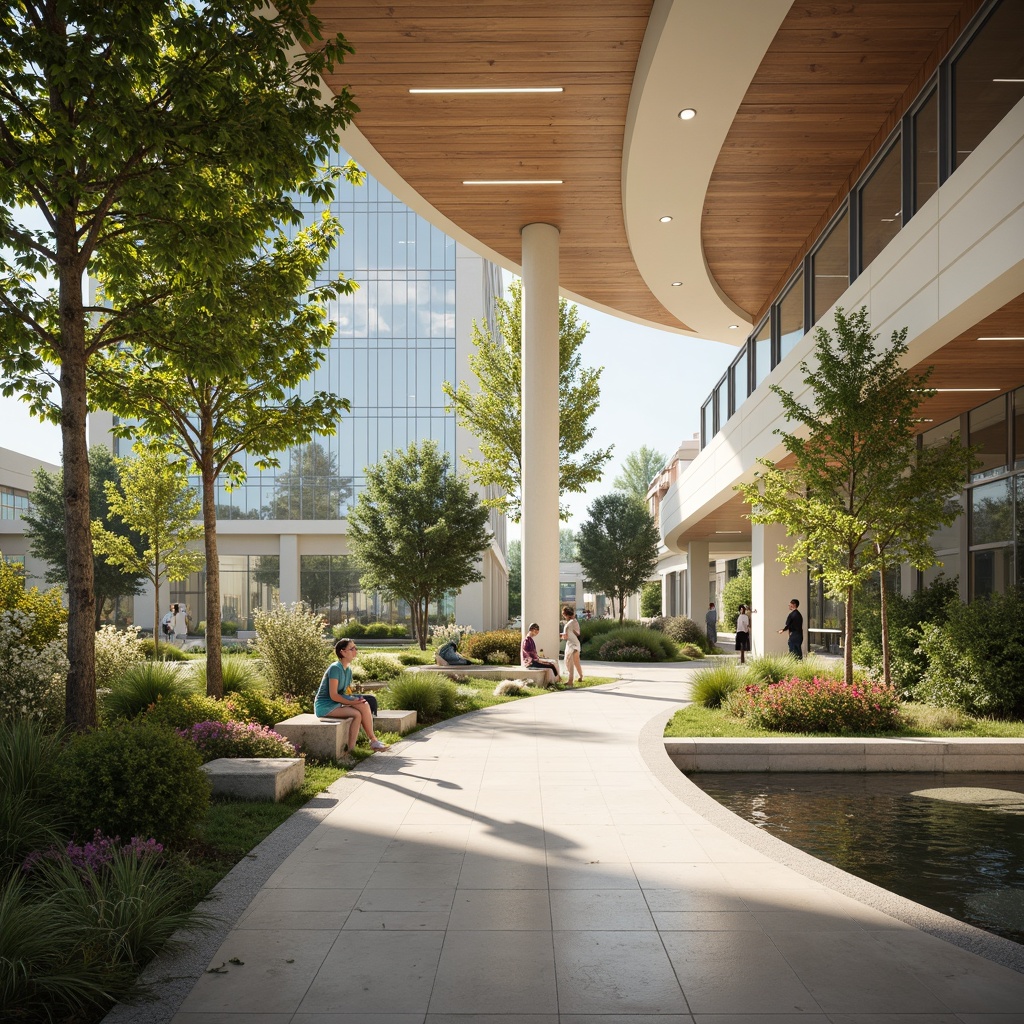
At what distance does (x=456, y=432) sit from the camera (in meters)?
46.0

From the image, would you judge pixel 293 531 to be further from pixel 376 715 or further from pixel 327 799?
pixel 327 799

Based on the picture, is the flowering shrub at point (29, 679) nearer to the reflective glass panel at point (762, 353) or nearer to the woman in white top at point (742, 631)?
the reflective glass panel at point (762, 353)

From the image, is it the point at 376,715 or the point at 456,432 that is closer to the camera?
the point at 376,715

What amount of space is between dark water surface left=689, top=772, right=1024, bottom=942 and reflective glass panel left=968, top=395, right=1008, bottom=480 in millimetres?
6683

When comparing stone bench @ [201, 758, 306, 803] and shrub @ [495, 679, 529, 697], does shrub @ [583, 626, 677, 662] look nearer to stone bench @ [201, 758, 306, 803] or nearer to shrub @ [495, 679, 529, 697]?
shrub @ [495, 679, 529, 697]

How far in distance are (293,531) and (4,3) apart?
135 feet

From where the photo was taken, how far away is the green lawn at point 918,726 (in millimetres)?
11203

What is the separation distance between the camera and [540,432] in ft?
65.6

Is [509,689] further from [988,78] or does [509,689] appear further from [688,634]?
[688,634]

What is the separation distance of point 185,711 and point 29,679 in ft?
5.23

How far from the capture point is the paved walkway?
151 inches

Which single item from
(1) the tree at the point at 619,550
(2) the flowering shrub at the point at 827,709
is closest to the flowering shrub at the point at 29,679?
(2) the flowering shrub at the point at 827,709

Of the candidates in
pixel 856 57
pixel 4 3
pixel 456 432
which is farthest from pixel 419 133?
pixel 456 432

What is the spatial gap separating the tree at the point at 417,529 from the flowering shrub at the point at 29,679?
18.1 metres
